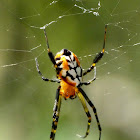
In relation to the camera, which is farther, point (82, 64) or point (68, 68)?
point (82, 64)

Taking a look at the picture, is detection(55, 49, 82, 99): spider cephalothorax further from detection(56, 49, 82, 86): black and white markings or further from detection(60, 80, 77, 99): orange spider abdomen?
detection(60, 80, 77, 99): orange spider abdomen

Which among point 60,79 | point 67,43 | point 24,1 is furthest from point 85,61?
point 60,79

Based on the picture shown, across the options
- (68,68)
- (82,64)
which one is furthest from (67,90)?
(82,64)

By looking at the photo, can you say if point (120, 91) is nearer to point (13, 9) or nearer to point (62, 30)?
point (62, 30)

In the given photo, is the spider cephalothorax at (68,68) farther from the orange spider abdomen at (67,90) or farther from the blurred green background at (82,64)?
the blurred green background at (82,64)

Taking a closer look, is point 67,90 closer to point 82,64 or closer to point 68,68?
point 68,68

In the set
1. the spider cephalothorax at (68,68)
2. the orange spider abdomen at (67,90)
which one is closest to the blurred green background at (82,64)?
the orange spider abdomen at (67,90)
